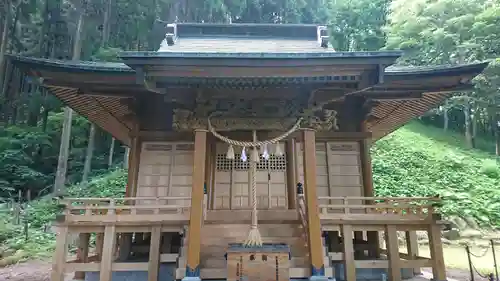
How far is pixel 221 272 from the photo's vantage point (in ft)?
21.4

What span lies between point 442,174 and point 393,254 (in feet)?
53.5

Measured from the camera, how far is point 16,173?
22.0 meters

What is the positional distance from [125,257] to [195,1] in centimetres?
2187

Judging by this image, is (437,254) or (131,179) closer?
(437,254)

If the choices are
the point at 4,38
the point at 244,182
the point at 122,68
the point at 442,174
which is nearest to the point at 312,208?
the point at 244,182

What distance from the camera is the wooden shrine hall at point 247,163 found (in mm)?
6402

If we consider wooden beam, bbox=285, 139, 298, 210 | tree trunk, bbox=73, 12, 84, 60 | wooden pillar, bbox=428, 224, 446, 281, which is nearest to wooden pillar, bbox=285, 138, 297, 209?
wooden beam, bbox=285, 139, 298, 210

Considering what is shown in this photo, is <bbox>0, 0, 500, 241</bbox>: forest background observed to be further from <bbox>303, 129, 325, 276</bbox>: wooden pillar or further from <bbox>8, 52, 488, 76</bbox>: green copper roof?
<bbox>303, 129, 325, 276</bbox>: wooden pillar

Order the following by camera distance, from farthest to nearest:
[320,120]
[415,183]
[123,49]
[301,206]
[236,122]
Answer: [123,49] → [415,183] → [301,206] → [320,120] → [236,122]

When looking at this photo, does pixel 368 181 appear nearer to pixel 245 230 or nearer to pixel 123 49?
pixel 245 230

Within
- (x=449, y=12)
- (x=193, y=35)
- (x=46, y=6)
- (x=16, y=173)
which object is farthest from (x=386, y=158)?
(x=46, y=6)

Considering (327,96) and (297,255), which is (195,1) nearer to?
(327,96)

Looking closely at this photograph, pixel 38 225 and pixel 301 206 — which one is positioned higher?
pixel 301 206

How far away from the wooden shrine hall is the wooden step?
0.07 feet
